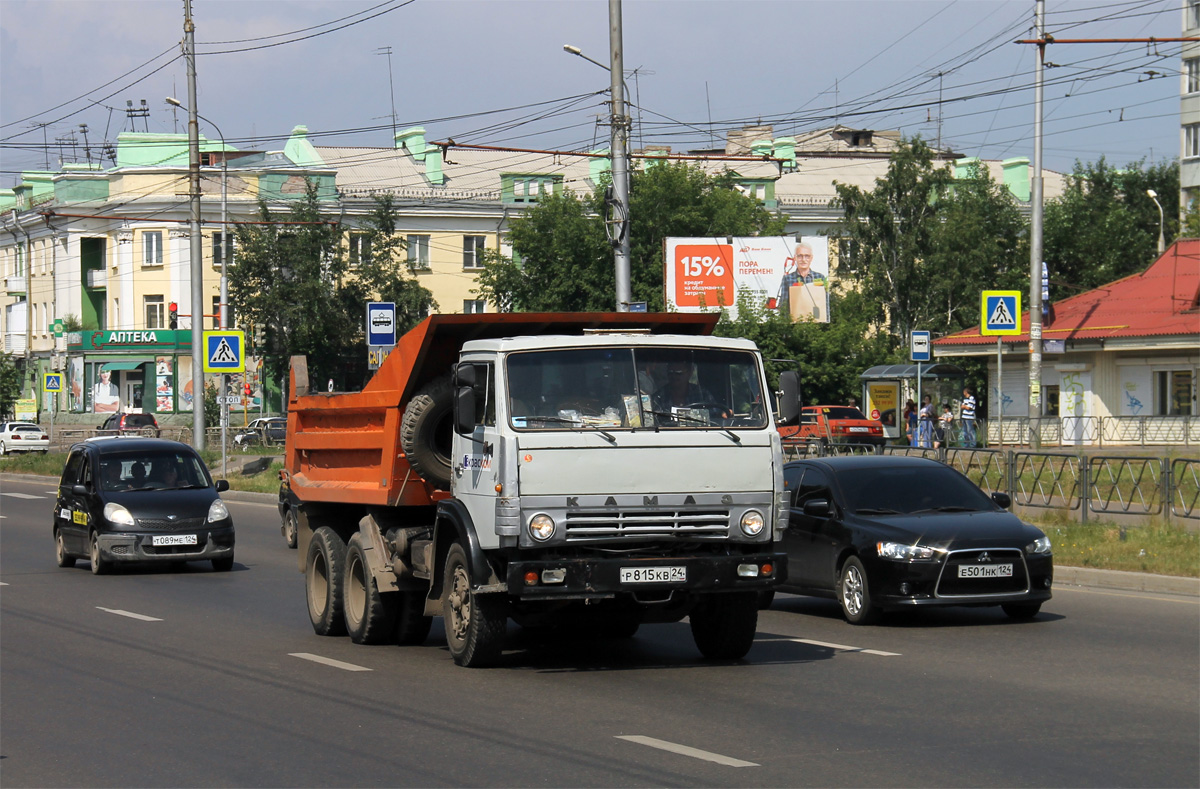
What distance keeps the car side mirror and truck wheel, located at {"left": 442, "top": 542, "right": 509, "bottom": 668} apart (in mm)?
4315

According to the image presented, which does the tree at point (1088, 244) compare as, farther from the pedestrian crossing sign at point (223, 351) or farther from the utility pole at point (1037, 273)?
the pedestrian crossing sign at point (223, 351)

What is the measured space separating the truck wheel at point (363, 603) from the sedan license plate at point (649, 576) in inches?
109

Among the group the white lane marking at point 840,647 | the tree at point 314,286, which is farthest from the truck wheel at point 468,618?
the tree at point 314,286

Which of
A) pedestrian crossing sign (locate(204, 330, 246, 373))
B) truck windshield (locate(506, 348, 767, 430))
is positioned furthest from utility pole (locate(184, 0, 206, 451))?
truck windshield (locate(506, 348, 767, 430))

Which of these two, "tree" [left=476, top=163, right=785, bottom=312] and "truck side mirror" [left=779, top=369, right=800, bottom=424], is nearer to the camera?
"truck side mirror" [left=779, top=369, right=800, bottom=424]

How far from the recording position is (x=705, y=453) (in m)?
9.40

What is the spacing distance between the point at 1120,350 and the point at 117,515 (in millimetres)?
32205

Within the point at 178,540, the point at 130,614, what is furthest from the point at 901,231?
the point at 130,614

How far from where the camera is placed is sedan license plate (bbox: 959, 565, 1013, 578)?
12.0 m

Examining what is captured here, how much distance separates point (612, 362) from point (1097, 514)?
11618mm

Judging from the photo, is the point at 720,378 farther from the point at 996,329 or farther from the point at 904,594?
the point at 996,329

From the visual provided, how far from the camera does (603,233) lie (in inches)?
2530

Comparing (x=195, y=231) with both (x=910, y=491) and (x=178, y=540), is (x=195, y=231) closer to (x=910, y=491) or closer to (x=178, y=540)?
(x=178, y=540)

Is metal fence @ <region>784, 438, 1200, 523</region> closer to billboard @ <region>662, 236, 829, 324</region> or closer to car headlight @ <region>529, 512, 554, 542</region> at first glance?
car headlight @ <region>529, 512, 554, 542</region>
